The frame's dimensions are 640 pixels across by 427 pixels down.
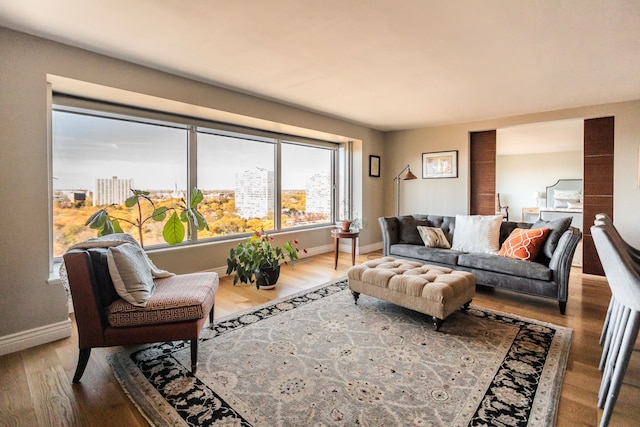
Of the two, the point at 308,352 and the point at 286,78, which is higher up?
the point at 286,78

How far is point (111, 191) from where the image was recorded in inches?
133

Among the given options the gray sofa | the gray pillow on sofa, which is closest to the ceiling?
the gray pillow on sofa

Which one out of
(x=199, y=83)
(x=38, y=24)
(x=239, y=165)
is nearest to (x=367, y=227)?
(x=239, y=165)

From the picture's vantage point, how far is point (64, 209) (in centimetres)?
307

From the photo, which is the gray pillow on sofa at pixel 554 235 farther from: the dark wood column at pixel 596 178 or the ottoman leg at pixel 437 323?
the ottoman leg at pixel 437 323

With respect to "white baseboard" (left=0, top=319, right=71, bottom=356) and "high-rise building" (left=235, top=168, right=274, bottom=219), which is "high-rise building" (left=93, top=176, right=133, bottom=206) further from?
"high-rise building" (left=235, top=168, right=274, bottom=219)

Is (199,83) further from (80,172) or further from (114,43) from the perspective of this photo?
(80,172)

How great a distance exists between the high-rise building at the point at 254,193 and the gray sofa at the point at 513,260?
1.86 metres

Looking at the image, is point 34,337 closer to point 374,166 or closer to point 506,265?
point 506,265

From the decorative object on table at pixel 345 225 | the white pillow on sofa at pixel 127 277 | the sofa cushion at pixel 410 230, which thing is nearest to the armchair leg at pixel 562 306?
the sofa cushion at pixel 410 230

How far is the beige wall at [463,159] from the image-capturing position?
160 inches

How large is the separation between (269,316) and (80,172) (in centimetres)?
240

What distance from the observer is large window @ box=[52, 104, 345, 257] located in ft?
10.2

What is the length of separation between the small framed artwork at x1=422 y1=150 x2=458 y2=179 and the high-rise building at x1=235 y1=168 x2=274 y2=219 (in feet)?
9.48
